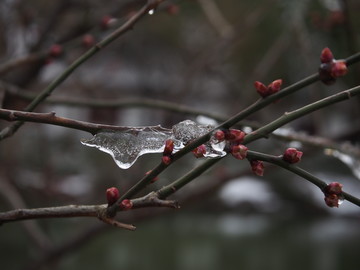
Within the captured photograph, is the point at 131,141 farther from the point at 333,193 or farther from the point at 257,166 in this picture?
the point at 333,193

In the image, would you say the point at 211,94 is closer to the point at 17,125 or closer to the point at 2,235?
the point at 2,235

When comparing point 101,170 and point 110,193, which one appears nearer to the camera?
point 110,193

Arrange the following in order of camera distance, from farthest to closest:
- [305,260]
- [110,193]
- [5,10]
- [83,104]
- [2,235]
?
[305,260] < [2,235] < [5,10] < [83,104] < [110,193]

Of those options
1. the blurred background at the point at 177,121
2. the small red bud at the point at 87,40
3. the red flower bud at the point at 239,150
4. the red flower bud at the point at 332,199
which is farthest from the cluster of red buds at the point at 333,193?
the small red bud at the point at 87,40

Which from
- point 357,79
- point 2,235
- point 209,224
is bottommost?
point 357,79

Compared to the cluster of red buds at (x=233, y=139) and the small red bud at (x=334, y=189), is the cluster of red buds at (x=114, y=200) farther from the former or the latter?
the small red bud at (x=334, y=189)

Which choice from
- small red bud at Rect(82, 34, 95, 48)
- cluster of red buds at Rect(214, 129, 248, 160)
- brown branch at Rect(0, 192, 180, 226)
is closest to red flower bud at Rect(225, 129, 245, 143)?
cluster of red buds at Rect(214, 129, 248, 160)

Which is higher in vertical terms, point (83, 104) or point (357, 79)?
point (357, 79)

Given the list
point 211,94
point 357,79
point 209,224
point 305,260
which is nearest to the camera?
point 357,79

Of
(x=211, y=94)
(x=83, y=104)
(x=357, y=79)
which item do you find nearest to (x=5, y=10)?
(x=83, y=104)
